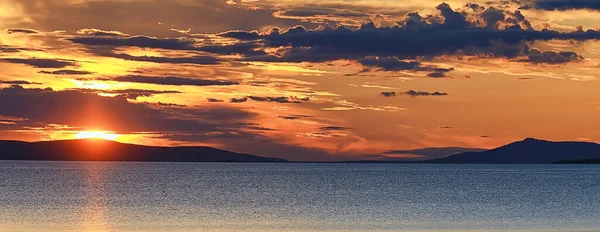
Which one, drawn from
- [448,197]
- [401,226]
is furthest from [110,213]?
[448,197]

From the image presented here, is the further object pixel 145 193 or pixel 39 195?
pixel 145 193

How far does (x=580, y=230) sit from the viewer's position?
5188cm

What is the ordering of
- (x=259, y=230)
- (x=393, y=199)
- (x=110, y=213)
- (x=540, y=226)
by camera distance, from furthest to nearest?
(x=393, y=199)
(x=110, y=213)
(x=540, y=226)
(x=259, y=230)

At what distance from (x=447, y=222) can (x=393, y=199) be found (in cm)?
2612

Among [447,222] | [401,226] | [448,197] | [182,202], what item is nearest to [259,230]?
[401,226]

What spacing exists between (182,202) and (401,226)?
2588 centimetres

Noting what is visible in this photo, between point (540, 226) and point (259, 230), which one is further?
point (540, 226)

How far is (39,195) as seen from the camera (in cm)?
8675

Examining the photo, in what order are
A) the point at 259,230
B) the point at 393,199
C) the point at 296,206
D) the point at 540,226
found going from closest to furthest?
1. the point at 259,230
2. the point at 540,226
3. the point at 296,206
4. the point at 393,199

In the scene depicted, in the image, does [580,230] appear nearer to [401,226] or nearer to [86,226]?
[401,226]

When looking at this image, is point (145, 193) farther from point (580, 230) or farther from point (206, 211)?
point (580, 230)

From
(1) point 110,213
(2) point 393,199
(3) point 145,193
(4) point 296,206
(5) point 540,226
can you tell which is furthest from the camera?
(3) point 145,193

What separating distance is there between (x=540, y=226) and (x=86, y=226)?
25.5m

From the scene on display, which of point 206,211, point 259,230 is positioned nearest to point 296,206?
point 206,211
